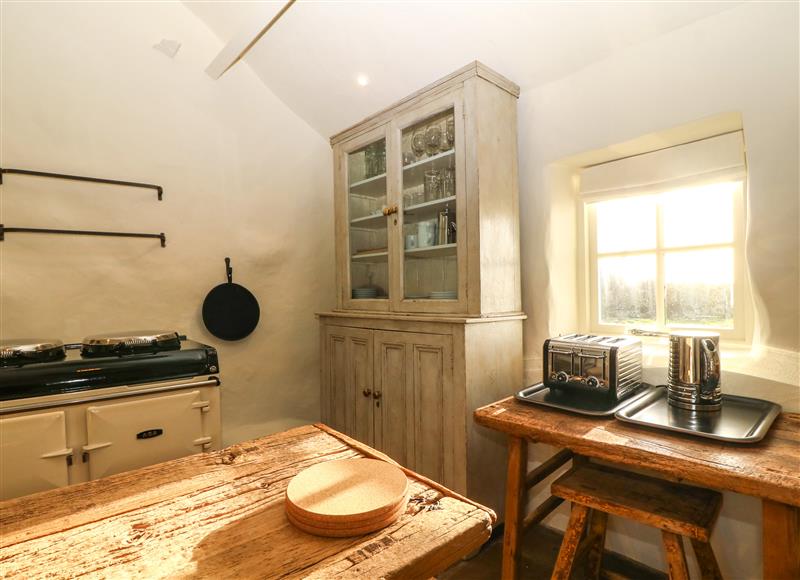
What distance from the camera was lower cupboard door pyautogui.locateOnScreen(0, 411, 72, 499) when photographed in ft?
4.79

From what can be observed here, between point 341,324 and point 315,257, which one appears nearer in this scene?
point 341,324

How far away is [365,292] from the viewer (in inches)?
101

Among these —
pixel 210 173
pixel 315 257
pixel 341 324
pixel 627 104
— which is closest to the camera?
pixel 627 104

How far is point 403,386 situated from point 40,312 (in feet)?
6.51

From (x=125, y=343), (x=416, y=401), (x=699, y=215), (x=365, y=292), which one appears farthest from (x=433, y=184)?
(x=125, y=343)

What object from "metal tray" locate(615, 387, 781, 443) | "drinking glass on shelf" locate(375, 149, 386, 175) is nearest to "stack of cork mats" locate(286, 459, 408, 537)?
"metal tray" locate(615, 387, 781, 443)

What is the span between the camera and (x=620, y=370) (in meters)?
1.61

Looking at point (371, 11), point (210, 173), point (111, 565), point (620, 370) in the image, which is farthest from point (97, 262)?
point (620, 370)

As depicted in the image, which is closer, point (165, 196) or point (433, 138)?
point (433, 138)

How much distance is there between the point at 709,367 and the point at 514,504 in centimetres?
85

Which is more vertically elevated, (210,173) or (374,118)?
(374,118)

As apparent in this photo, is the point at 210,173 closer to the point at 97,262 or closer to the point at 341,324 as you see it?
the point at 97,262

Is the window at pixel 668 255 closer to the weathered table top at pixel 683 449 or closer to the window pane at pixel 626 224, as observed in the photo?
the window pane at pixel 626 224

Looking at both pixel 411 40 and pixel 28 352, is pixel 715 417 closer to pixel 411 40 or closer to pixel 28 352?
pixel 411 40
